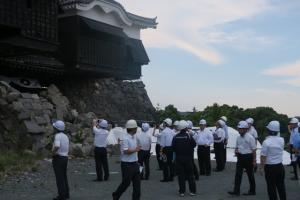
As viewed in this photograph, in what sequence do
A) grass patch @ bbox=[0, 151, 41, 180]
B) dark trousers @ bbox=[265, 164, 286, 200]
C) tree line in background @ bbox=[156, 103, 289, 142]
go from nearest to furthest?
1. dark trousers @ bbox=[265, 164, 286, 200]
2. grass patch @ bbox=[0, 151, 41, 180]
3. tree line in background @ bbox=[156, 103, 289, 142]

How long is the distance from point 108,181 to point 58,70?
11.3 m

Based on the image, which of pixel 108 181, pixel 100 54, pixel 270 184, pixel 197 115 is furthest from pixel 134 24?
pixel 270 184

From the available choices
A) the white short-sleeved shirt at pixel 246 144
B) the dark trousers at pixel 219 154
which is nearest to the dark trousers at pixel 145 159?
the dark trousers at pixel 219 154

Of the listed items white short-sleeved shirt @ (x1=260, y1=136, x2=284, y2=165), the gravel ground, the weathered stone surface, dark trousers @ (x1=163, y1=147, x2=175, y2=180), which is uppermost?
the weathered stone surface

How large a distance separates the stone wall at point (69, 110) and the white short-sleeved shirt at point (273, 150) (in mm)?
11137

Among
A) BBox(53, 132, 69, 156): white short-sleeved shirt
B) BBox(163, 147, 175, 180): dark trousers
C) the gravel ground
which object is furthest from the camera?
BBox(163, 147, 175, 180): dark trousers

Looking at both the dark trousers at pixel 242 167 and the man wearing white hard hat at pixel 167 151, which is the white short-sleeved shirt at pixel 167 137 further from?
the dark trousers at pixel 242 167

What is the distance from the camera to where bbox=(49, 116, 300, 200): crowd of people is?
29.3 ft

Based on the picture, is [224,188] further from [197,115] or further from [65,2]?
[197,115]

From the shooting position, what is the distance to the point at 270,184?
9008 mm

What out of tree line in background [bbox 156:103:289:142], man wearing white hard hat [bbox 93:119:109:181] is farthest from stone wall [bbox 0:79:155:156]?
man wearing white hard hat [bbox 93:119:109:181]

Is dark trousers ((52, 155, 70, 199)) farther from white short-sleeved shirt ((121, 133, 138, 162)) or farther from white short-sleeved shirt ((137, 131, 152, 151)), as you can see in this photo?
white short-sleeved shirt ((137, 131, 152, 151))

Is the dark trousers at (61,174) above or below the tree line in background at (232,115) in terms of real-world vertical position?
below

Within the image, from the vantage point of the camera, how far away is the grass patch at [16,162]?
13.8 m
